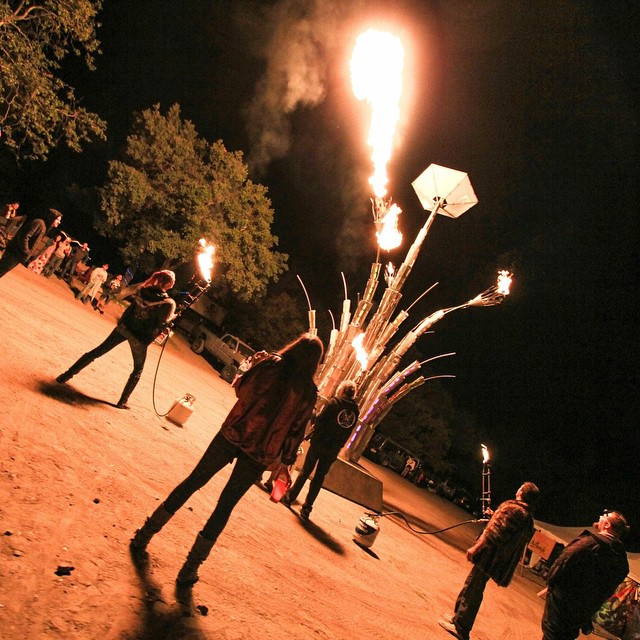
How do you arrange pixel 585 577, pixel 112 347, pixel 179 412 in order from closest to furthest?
pixel 585 577, pixel 112 347, pixel 179 412

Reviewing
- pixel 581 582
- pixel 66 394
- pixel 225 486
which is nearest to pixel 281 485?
pixel 225 486

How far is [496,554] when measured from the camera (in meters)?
4.96

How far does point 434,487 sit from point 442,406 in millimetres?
9899

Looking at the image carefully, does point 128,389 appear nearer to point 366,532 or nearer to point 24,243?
point 24,243

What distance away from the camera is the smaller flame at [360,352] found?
10.2 m

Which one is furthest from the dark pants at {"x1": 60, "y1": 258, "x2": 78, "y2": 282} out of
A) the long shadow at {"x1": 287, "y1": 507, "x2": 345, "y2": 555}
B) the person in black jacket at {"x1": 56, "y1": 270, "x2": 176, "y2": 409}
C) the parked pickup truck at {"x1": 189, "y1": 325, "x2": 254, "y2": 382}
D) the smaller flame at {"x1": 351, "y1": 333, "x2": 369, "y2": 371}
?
the long shadow at {"x1": 287, "y1": 507, "x2": 345, "y2": 555}

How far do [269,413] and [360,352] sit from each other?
7.13m

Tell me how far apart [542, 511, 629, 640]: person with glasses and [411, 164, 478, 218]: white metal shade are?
7631 mm

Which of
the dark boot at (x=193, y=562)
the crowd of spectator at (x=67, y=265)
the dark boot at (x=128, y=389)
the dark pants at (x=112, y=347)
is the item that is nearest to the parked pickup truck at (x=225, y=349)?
the crowd of spectator at (x=67, y=265)

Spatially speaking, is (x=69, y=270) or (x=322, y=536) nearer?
(x=322, y=536)

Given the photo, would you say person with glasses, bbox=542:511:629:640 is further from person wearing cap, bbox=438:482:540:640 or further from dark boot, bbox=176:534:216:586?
dark boot, bbox=176:534:216:586

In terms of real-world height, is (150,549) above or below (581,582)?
below

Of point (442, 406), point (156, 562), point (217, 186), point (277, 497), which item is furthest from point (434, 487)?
point (156, 562)

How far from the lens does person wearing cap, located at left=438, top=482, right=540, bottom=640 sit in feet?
16.2
